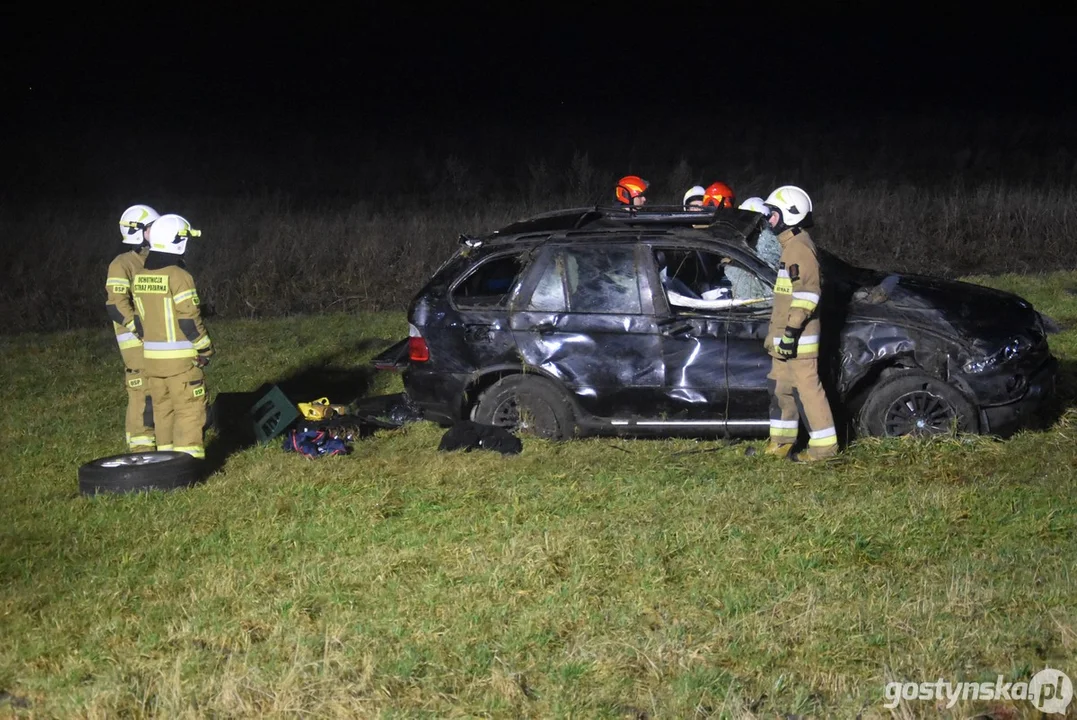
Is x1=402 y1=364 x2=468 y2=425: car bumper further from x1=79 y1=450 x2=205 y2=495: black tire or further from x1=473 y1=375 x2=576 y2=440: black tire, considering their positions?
x1=79 y1=450 x2=205 y2=495: black tire

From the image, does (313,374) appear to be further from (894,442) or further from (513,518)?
(894,442)

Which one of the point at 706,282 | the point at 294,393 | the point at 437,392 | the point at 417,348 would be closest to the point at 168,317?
the point at 417,348

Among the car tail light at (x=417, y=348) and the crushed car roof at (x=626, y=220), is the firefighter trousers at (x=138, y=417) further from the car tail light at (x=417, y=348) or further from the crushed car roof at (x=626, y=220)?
the crushed car roof at (x=626, y=220)

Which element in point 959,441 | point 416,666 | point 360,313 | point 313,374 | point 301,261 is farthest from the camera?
point 301,261

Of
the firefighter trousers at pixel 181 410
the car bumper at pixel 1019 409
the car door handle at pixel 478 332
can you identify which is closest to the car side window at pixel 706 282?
the car door handle at pixel 478 332

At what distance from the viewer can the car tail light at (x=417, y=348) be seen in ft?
29.9

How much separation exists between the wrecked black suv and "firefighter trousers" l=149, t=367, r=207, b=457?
5.06 feet

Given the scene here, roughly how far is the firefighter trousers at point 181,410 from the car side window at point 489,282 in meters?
1.96

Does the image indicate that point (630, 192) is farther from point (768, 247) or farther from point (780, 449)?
point (780, 449)

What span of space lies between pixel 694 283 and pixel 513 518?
272 cm

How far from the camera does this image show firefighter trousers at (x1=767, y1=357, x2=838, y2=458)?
26.5 feet

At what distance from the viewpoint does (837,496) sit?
736 centimetres

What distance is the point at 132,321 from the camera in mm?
8734

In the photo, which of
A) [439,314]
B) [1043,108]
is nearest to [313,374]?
[439,314]
